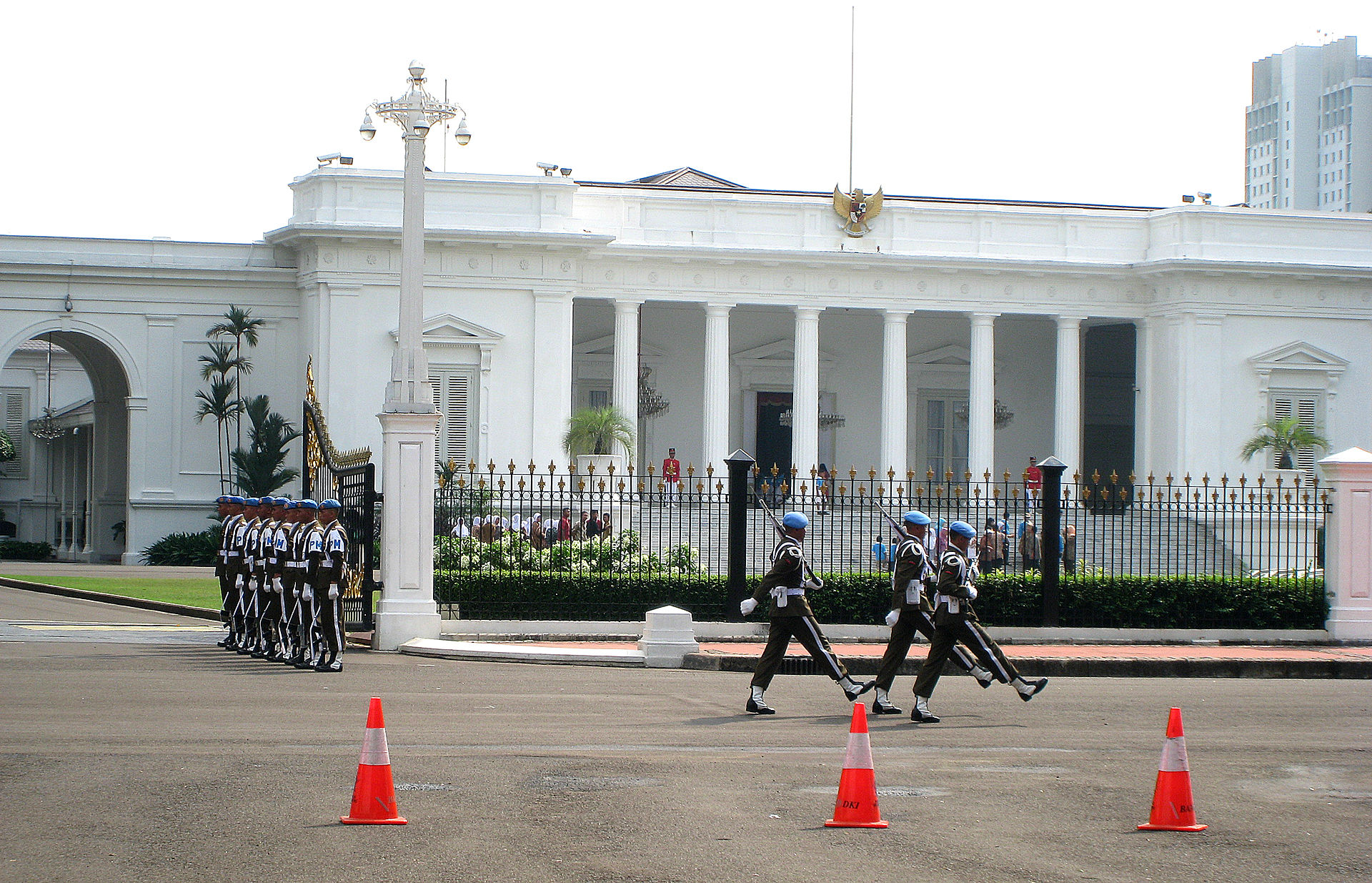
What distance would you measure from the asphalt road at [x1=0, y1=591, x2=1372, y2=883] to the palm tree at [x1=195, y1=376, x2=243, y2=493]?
20.6 m

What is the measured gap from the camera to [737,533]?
62.2ft

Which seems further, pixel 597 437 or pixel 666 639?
pixel 597 437

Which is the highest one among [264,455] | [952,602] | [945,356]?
[945,356]

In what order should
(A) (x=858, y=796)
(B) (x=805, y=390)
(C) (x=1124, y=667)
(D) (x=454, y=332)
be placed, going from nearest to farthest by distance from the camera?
(A) (x=858, y=796) → (C) (x=1124, y=667) → (D) (x=454, y=332) → (B) (x=805, y=390)

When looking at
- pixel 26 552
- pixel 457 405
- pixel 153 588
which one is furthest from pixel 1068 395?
pixel 26 552

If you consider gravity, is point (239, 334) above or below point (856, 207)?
below

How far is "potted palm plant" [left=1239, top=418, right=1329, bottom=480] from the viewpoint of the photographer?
3522 cm

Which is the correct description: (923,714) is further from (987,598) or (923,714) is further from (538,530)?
(538,530)

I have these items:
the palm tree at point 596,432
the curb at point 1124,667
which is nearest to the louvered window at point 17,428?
the palm tree at point 596,432

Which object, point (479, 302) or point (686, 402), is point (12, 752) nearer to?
point (479, 302)

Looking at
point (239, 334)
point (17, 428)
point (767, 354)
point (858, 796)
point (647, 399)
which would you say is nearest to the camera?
point (858, 796)

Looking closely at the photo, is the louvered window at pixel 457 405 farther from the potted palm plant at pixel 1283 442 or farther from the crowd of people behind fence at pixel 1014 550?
the potted palm plant at pixel 1283 442

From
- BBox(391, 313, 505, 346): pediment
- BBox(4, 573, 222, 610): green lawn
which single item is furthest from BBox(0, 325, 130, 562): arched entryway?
A: BBox(391, 313, 505, 346): pediment

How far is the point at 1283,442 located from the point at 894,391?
898 cm
